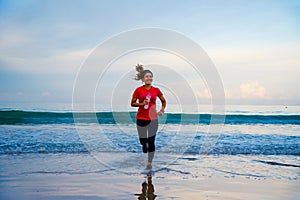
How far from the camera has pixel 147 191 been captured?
474cm

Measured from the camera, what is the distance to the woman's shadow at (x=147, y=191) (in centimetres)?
444

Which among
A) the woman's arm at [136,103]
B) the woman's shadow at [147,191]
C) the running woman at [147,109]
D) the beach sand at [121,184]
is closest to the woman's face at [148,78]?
the running woman at [147,109]

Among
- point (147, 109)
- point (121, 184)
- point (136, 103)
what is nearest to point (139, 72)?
point (136, 103)

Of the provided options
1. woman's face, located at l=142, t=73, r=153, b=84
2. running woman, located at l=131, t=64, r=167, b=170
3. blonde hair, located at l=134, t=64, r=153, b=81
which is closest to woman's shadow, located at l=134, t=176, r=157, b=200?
running woman, located at l=131, t=64, r=167, b=170

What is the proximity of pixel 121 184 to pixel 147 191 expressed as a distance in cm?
57

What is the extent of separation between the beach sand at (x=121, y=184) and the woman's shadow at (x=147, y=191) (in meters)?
0.06

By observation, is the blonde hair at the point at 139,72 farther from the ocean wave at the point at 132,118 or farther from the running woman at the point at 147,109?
the ocean wave at the point at 132,118

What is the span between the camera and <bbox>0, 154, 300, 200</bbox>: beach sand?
4528 mm

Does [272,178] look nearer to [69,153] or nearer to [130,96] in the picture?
[130,96]

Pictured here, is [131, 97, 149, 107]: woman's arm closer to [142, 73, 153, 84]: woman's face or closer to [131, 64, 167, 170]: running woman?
[131, 64, 167, 170]: running woman

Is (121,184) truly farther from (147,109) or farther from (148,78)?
(148,78)

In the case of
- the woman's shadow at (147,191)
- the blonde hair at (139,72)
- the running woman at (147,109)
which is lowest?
the woman's shadow at (147,191)

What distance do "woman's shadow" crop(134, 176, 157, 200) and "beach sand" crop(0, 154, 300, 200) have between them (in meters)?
0.06

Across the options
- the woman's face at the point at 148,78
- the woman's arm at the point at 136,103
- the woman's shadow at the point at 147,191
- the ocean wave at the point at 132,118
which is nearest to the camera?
the woman's shadow at the point at 147,191
